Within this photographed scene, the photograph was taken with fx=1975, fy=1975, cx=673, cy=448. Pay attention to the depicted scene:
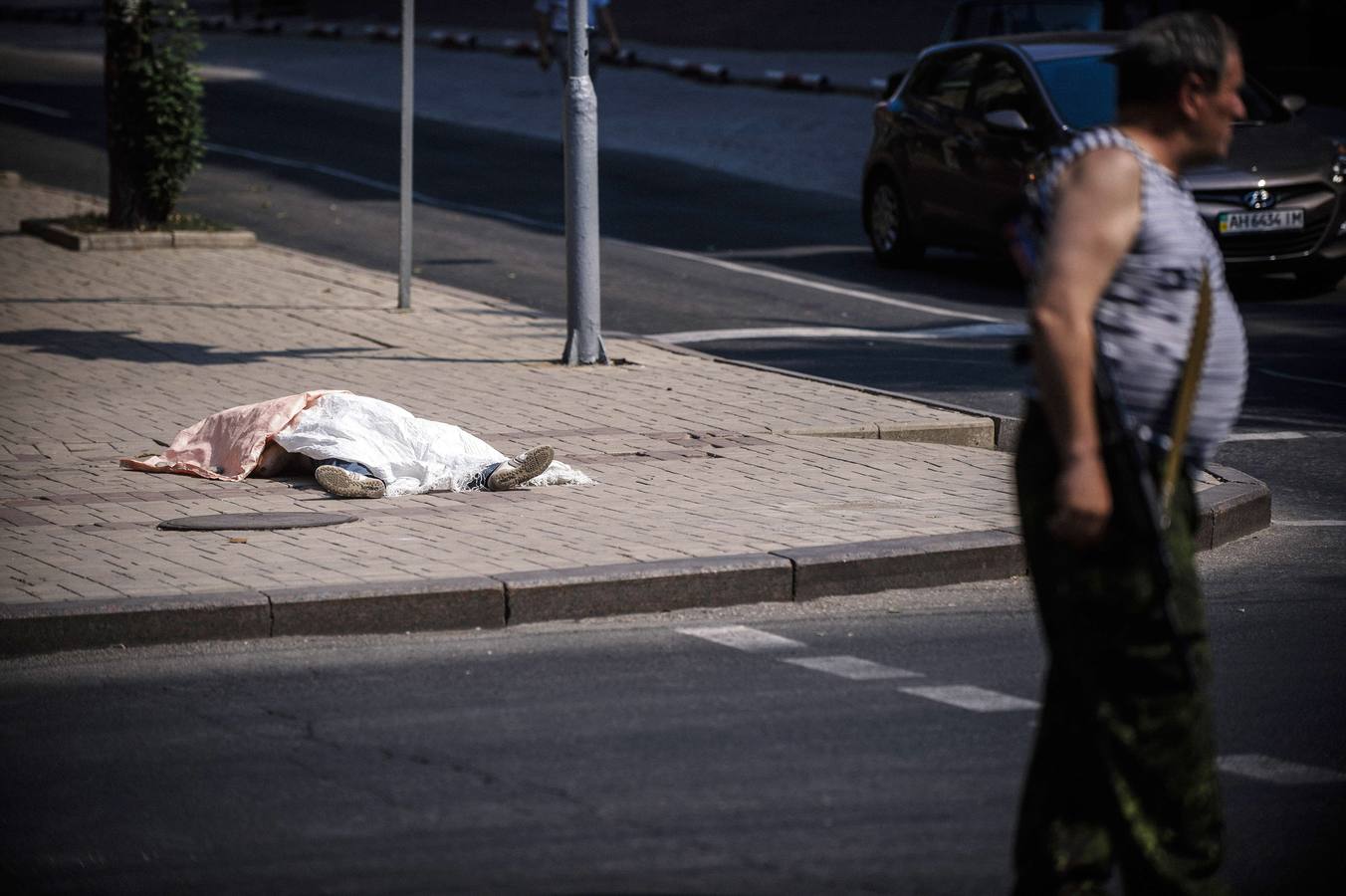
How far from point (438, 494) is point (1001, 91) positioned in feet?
29.7

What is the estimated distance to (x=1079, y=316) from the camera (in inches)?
135

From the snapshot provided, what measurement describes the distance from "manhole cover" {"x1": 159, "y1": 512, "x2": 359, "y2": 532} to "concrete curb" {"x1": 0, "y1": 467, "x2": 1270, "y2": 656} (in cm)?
114

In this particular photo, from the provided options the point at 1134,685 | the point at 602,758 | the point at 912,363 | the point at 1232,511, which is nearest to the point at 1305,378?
the point at 912,363

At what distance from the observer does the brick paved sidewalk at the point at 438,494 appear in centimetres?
673

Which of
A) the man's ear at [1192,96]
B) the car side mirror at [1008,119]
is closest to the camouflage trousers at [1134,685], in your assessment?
the man's ear at [1192,96]

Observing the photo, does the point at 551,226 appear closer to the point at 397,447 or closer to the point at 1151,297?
the point at 397,447

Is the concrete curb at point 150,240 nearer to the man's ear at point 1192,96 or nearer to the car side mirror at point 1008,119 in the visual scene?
the car side mirror at point 1008,119

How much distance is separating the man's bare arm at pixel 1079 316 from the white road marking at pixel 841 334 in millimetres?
9784

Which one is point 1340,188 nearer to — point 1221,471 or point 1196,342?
point 1221,471

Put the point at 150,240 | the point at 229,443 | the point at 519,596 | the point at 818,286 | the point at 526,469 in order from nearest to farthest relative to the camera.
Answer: the point at 519,596 → the point at 526,469 → the point at 229,443 → the point at 818,286 → the point at 150,240

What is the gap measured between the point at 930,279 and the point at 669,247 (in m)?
2.52

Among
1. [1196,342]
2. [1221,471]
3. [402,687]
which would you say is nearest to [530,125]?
[1221,471]

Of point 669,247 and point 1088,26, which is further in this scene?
point 1088,26

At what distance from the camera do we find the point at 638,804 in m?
4.79
